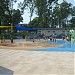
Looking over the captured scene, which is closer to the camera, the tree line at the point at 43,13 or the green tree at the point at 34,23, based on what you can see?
the tree line at the point at 43,13

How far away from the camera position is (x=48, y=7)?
51.4 metres

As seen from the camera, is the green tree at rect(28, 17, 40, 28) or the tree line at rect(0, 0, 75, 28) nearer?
the tree line at rect(0, 0, 75, 28)

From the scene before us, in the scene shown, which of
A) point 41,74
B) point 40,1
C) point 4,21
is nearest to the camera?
point 41,74

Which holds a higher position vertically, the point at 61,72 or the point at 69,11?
the point at 69,11

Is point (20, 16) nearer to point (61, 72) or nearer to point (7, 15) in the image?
point (7, 15)

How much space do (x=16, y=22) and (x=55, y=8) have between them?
452 inches

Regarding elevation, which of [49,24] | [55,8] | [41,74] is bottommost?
[41,74]

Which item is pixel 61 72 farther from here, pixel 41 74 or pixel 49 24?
pixel 49 24

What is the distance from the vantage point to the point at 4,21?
45.1m

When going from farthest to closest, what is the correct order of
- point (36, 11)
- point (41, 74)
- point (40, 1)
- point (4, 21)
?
point (36, 11)
point (40, 1)
point (4, 21)
point (41, 74)

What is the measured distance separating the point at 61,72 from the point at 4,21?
38.1m

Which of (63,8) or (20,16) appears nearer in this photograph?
(20,16)

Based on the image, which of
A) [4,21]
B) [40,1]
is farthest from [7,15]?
[40,1]

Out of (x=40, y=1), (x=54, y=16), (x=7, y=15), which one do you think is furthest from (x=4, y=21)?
(x=54, y=16)
